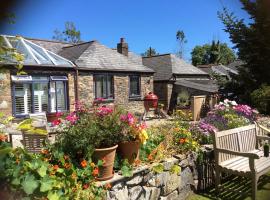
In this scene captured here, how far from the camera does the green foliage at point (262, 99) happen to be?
10.9 m

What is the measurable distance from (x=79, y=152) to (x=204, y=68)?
33493 mm

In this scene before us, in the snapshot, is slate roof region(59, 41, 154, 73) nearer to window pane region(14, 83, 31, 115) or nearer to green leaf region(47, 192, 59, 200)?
window pane region(14, 83, 31, 115)

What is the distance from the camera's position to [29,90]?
50.1 ft

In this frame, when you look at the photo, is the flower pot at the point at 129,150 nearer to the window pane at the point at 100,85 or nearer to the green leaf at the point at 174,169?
the green leaf at the point at 174,169

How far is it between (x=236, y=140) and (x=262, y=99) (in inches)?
230

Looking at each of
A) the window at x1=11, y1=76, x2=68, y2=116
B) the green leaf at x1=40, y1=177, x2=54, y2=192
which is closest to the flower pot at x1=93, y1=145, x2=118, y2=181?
the green leaf at x1=40, y1=177, x2=54, y2=192

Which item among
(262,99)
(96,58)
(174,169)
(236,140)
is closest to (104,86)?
(96,58)

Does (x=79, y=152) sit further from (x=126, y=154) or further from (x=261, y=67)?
(x=261, y=67)

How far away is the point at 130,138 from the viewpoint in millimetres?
4340

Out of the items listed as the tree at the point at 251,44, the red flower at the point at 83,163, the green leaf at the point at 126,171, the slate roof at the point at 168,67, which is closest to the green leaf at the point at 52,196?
the red flower at the point at 83,163

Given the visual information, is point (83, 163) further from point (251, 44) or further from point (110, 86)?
point (110, 86)

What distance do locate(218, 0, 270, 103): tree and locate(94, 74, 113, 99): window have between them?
859 centimetres

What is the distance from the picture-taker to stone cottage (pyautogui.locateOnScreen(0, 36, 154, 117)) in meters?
14.8

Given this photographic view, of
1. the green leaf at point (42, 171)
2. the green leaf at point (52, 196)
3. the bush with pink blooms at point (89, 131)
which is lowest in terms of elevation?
the green leaf at point (52, 196)
